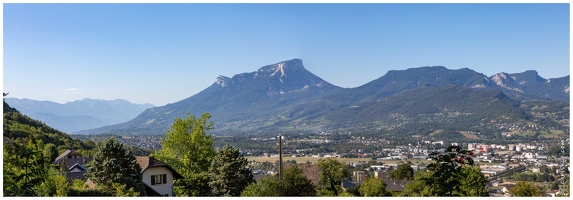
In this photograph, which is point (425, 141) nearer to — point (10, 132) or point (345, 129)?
point (345, 129)

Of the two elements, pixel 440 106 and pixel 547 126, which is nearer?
pixel 547 126

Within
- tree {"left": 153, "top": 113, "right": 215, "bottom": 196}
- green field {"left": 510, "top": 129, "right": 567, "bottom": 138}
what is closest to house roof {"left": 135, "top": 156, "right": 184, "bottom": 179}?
tree {"left": 153, "top": 113, "right": 215, "bottom": 196}

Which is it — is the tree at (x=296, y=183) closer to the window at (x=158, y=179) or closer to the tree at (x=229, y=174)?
the tree at (x=229, y=174)

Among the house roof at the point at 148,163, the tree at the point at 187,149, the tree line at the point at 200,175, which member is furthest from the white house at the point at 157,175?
the tree at the point at 187,149

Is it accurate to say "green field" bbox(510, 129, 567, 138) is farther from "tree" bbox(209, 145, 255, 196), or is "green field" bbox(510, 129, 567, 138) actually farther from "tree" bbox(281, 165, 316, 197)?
"tree" bbox(281, 165, 316, 197)

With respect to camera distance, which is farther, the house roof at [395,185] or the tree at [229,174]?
the house roof at [395,185]

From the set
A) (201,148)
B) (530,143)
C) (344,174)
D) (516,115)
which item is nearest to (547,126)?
(516,115)
